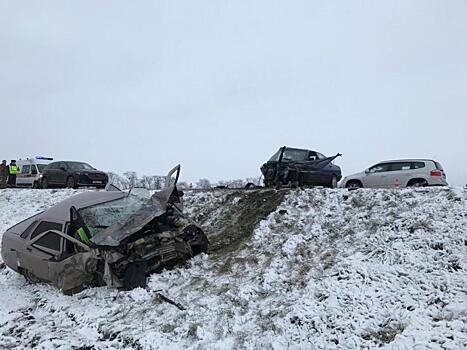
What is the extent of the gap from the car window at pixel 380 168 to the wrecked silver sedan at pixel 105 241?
31.6 feet

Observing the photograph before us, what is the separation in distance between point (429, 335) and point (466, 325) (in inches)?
17.8

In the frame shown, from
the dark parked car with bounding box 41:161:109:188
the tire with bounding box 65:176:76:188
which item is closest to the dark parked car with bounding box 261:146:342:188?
the dark parked car with bounding box 41:161:109:188

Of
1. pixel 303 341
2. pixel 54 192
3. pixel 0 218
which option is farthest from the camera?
pixel 54 192

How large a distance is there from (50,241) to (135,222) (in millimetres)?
1626

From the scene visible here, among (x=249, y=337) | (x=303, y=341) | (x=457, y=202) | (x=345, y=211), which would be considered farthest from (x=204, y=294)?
(x=457, y=202)

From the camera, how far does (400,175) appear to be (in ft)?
48.2

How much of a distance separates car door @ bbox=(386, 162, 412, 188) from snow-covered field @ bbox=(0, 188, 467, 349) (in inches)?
221

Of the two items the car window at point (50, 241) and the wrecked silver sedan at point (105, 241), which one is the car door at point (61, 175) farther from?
the car window at point (50, 241)

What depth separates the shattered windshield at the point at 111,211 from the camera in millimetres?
7432

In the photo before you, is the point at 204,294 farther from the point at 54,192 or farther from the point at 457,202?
the point at 54,192

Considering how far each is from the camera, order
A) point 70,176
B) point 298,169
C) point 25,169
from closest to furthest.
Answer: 1. point 298,169
2. point 70,176
3. point 25,169

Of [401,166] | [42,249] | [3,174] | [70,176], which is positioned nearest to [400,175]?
[401,166]

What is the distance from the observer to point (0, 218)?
1599 centimetres

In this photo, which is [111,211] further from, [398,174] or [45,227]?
[398,174]
